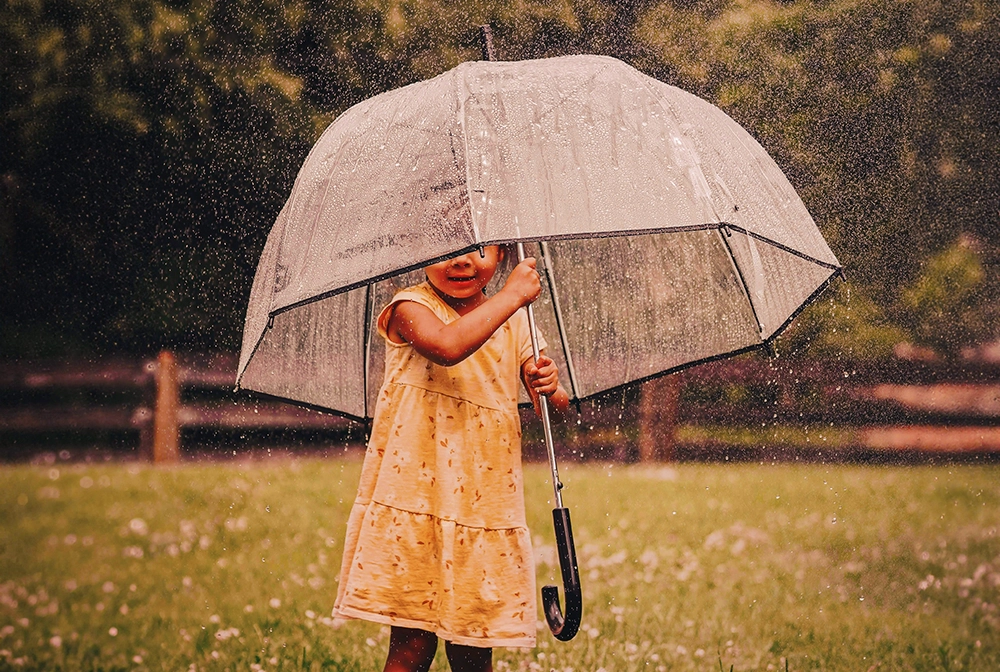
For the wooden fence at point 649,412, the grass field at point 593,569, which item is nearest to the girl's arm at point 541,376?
the grass field at point 593,569

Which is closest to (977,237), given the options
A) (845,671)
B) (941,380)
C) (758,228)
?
(941,380)

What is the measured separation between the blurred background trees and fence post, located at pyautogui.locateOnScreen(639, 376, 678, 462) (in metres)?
1.32

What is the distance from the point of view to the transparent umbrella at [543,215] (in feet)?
7.98

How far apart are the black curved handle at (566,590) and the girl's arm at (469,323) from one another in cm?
38

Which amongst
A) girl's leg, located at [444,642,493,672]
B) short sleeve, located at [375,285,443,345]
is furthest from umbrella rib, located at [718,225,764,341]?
girl's leg, located at [444,642,493,672]

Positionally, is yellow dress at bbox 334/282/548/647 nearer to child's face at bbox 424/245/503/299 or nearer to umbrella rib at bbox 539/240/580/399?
child's face at bbox 424/245/503/299

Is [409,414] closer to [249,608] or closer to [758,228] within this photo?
[758,228]

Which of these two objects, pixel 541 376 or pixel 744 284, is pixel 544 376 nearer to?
pixel 541 376

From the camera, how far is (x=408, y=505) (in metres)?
2.71

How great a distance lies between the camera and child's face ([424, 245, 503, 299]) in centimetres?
276

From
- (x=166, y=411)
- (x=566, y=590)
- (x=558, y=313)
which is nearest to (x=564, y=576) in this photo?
(x=566, y=590)

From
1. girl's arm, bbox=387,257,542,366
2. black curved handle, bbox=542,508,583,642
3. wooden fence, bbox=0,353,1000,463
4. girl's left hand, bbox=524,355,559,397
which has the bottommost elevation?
black curved handle, bbox=542,508,583,642

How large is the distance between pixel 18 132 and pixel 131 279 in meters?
1.30

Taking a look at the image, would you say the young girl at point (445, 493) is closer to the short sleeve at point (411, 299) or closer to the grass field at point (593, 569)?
the short sleeve at point (411, 299)
